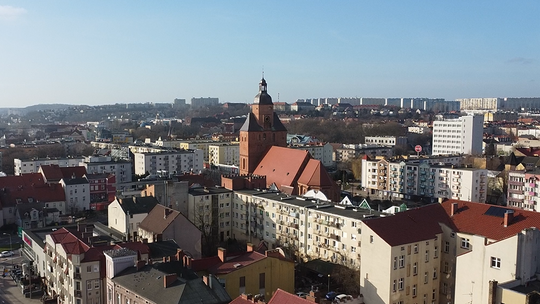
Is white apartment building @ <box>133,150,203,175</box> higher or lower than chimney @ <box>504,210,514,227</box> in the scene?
lower

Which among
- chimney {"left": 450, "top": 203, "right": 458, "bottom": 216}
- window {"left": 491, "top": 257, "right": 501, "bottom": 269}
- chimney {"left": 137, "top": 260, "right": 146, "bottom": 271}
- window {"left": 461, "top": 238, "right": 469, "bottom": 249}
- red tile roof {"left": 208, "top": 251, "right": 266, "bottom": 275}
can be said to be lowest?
red tile roof {"left": 208, "top": 251, "right": 266, "bottom": 275}

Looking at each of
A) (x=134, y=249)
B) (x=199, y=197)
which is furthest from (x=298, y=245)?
(x=134, y=249)

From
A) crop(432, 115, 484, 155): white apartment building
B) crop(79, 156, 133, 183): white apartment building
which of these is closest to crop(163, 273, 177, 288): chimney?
crop(79, 156, 133, 183): white apartment building

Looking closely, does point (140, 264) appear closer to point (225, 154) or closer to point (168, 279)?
point (168, 279)

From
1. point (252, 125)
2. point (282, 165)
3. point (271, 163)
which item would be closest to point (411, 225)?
point (282, 165)

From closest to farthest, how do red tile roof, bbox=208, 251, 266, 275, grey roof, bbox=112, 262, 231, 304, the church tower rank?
grey roof, bbox=112, 262, 231, 304 → red tile roof, bbox=208, 251, 266, 275 → the church tower

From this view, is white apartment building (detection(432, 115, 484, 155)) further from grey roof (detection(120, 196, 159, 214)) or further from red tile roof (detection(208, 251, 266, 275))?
red tile roof (detection(208, 251, 266, 275))
